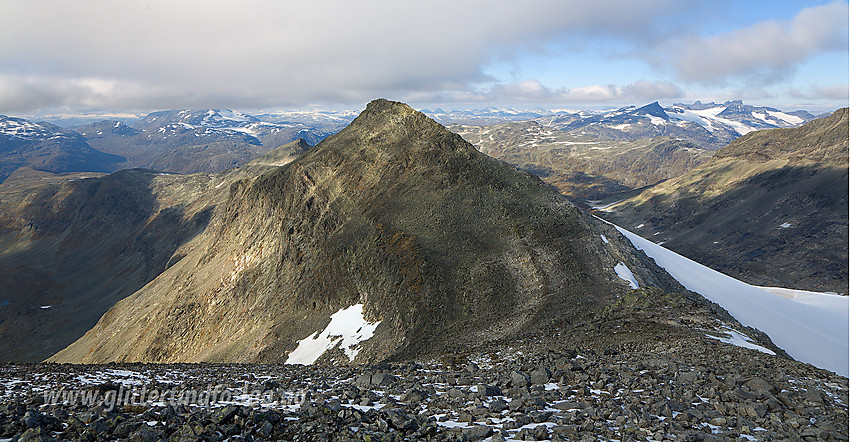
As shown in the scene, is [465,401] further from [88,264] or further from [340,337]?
[88,264]

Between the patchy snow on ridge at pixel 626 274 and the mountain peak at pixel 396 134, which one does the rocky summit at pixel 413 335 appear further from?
the mountain peak at pixel 396 134

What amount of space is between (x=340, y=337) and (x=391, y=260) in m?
10.0

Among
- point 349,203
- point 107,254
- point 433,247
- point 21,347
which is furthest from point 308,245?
point 107,254

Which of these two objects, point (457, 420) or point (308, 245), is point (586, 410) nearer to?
point (457, 420)

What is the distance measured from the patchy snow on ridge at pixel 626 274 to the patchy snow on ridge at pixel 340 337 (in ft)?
77.2

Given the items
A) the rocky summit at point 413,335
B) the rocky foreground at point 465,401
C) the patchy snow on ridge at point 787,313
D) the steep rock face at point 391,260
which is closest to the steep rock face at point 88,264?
the rocky summit at point 413,335

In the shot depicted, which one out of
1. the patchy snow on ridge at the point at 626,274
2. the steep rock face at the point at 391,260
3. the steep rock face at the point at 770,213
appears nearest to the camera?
the patchy snow on ridge at the point at 626,274

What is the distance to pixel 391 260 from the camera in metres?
46.6

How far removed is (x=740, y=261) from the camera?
116 meters

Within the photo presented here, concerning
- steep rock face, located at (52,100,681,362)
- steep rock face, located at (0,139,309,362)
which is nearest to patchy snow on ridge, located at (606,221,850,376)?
steep rock face, located at (52,100,681,362)

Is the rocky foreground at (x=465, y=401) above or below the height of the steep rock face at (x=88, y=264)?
above

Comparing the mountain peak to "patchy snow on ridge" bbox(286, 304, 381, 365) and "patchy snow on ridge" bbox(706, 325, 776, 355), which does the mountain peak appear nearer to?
"patchy snow on ridge" bbox(286, 304, 381, 365)

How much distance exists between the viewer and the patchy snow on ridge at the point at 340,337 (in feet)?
132

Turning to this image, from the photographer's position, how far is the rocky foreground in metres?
11.0
